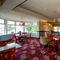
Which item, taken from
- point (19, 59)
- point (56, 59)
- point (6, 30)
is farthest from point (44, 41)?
point (6, 30)

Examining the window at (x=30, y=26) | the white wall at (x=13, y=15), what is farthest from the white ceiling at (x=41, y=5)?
the window at (x=30, y=26)

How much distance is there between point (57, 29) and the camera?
1183 centimetres

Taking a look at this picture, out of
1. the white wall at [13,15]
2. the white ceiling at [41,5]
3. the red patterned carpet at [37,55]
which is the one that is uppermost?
the white ceiling at [41,5]

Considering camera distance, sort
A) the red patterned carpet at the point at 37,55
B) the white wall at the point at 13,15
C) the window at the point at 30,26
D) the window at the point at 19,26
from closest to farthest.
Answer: the red patterned carpet at the point at 37,55 → the white wall at the point at 13,15 → the window at the point at 19,26 → the window at the point at 30,26

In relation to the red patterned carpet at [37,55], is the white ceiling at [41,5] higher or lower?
higher

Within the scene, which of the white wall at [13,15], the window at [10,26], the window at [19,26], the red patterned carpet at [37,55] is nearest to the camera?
the red patterned carpet at [37,55]

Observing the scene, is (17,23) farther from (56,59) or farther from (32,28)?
(56,59)

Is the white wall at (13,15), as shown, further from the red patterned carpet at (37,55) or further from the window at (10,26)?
the red patterned carpet at (37,55)

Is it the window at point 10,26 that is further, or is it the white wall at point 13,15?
the window at point 10,26

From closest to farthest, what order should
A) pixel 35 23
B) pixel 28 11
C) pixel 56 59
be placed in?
pixel 56 59 → pixel 28 11 → pixel 35 23

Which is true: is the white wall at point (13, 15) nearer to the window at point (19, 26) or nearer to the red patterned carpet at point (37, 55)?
the red patterned carpet at point (37, 55)

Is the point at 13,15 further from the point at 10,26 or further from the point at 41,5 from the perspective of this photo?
the point at 10,26

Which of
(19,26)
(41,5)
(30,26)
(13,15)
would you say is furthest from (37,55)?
(30,26)

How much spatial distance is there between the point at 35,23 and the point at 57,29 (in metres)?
3.69
